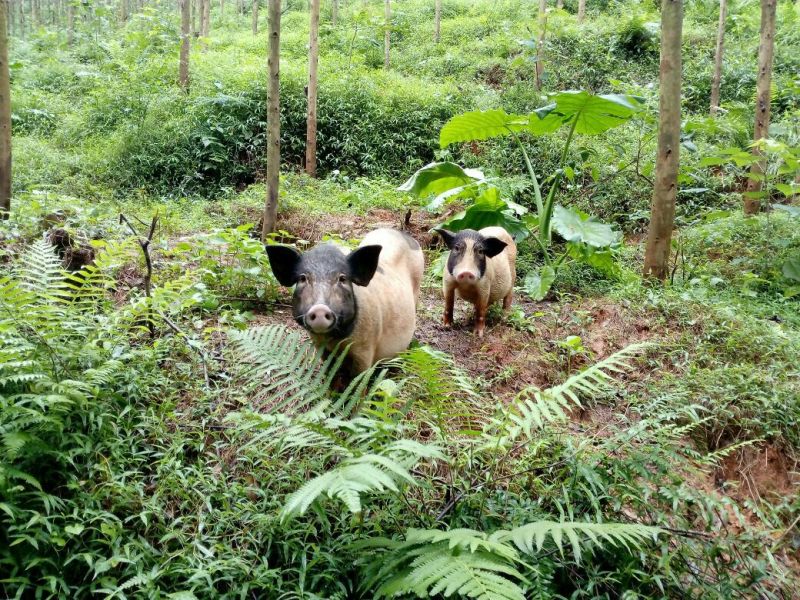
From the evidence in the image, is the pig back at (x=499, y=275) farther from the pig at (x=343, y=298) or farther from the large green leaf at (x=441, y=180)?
the pig at (x=343, y=298)

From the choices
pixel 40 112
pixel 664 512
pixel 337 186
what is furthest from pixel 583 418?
pixel 40 112

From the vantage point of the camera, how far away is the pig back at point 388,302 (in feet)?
12.7

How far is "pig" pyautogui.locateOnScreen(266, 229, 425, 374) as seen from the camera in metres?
3.57

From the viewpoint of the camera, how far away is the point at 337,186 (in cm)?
1077

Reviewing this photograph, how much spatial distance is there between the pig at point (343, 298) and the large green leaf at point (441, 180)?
368 centimetres

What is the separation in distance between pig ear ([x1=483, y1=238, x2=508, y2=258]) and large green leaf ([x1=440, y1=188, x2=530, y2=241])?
5.30 feet

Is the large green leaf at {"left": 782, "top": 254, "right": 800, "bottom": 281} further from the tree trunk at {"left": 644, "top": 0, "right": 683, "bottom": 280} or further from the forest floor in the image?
the forest floor

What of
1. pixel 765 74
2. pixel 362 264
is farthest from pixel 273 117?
pixel 765 74

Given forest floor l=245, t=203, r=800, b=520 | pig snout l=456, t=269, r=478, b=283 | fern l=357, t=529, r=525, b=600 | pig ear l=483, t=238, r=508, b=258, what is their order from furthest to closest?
pig ear l=483, t=238, r=508, b=258, pig snout l=456, t=269, r=478, b=283, forest floor l=245, t=203, r=800, b=520, fern l=357, t=529, r=525, b=600

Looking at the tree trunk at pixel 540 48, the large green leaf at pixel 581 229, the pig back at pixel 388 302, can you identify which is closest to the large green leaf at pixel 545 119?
the large green leaf at pixel 581 229

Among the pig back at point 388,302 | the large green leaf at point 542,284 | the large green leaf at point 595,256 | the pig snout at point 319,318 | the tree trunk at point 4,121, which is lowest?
the large green leaf at point 542,284

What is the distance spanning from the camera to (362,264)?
378 centimetres

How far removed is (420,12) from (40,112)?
670 inches

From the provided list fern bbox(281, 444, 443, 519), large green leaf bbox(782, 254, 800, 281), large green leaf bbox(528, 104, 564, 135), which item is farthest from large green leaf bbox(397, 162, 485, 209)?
fern bbox(281, 444, 443, 519)
